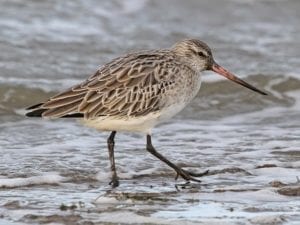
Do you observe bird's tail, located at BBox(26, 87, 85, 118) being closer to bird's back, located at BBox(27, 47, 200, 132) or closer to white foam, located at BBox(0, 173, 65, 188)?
bird's back, located at BBox(27, 47, 200, 132)

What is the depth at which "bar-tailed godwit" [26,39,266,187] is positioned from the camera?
32.7ft

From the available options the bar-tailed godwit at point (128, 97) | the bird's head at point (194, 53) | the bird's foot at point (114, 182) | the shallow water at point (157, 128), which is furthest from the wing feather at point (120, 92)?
the shallow water at point (157, 128)

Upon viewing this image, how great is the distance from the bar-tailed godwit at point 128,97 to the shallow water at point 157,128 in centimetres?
64

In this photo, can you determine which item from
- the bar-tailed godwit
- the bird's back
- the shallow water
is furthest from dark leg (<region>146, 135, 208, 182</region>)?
the bird's back

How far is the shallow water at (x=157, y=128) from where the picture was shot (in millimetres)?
9086

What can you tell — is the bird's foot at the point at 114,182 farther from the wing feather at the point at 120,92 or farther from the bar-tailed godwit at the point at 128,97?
the wing feather at the point at 120,92

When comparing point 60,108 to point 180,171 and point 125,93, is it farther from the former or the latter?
point 180,171

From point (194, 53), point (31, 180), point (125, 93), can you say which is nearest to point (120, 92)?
point (125, 93)

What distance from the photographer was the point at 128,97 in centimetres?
1015

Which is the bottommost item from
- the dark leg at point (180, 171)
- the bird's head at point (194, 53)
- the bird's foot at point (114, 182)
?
the bird's foot at point (114, 182)

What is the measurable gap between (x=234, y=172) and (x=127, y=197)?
5.49ft

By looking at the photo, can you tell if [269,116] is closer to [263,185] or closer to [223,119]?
[223,119]

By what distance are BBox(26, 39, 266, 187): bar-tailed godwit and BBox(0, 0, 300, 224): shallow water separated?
0.64 meters

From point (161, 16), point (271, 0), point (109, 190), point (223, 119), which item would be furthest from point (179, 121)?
point (271, 0)
